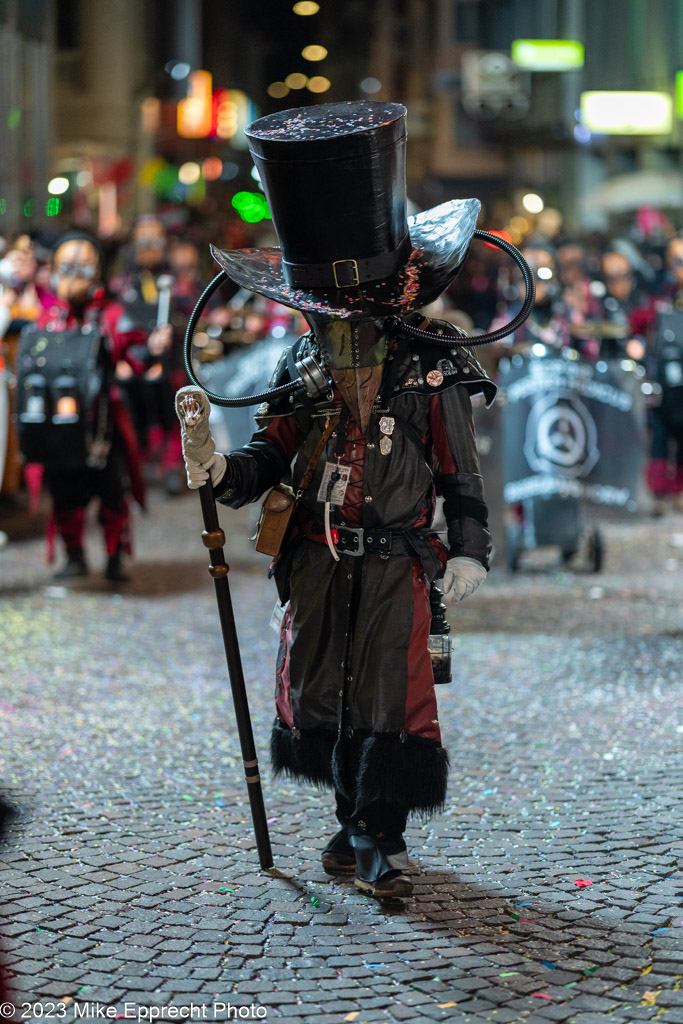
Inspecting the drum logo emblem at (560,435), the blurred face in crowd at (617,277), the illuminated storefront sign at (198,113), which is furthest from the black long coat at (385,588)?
the illuminated storefront sign at (198,113)

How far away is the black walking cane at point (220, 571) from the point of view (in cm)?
437

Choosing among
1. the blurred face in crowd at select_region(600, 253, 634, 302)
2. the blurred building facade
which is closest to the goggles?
→ the blurred face in crowd at select_region(600, 253, 634, 302)

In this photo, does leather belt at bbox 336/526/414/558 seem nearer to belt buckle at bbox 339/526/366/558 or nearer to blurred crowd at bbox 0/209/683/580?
belt buckle at bbox 339/526/366/558

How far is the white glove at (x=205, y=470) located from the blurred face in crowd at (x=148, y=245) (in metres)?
11.9

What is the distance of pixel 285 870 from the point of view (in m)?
4.75

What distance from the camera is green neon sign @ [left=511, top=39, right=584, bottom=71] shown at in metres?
33.8

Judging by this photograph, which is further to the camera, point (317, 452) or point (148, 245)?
point (148, 245)

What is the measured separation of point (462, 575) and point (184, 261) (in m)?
14.0

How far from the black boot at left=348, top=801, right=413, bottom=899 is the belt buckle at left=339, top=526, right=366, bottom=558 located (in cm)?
76

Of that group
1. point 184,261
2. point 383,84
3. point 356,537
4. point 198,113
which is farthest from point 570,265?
point 383,84

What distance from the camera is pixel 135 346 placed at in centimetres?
1003

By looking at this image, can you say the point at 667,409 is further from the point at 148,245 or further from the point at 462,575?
the point at 148,245

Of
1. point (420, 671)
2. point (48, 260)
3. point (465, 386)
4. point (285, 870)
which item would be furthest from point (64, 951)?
point (48, 260)

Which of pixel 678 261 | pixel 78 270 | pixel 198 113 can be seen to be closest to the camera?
pixel 78 270
